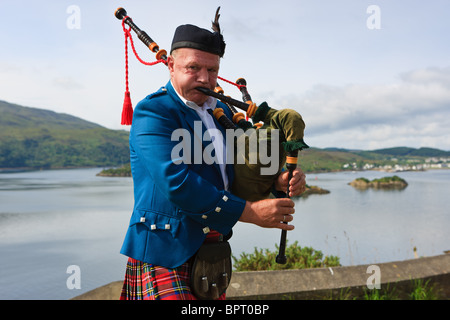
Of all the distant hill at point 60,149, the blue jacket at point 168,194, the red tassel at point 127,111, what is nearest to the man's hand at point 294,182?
the blue jacket at point 168,194

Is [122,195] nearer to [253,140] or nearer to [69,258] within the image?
[69,258]

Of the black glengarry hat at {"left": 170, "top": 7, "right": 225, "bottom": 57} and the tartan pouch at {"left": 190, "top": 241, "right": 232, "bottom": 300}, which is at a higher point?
the black glengarry hat at {"left": 170, "top": 7, "right": 225, "bottom": 57}

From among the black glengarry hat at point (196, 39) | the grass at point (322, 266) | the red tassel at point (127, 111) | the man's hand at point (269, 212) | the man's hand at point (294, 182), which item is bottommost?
the grass at point (322, 266)

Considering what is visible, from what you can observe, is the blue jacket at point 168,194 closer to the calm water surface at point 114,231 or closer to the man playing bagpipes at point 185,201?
the man playing bagpipes at point 185,201

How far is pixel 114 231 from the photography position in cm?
2836

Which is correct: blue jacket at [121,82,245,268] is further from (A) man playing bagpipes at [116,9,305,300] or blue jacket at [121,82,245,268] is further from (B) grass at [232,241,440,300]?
(B) grass at [232,241,440,300]

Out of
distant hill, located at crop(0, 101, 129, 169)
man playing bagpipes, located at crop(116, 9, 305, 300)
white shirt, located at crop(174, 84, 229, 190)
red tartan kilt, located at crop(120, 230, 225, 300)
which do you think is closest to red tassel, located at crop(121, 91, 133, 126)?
man playing bagpipes, located at crop(116, 9, 305, 300)

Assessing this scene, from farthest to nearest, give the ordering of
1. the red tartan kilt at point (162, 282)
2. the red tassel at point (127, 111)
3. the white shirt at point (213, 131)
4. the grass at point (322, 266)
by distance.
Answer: the grass at point (322, 266) → the red tassel at point (127, 111) → the white shirt at point (213, 131) → the red tartan kilt at point (162, 282)

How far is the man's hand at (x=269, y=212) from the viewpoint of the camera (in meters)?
1.80

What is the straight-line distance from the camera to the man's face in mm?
1966

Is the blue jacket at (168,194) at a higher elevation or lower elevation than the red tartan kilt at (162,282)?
higher

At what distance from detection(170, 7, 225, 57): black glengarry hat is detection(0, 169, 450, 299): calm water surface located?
493cm

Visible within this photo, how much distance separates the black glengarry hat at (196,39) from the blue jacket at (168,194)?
0.29 m
